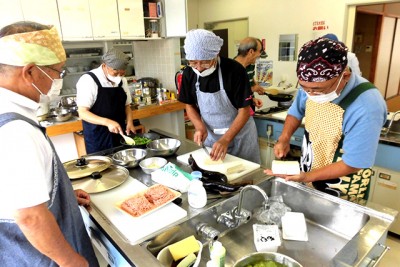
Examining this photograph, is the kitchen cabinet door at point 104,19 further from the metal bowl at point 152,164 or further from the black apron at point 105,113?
the metal bowl at point 152,164

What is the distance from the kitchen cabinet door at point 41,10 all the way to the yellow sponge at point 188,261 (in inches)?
114

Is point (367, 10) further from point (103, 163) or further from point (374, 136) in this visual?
point (103, 163)

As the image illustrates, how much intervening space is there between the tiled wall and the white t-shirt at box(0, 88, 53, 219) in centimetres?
336

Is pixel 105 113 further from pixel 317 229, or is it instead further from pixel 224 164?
pixel 317 229

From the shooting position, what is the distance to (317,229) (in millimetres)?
1222

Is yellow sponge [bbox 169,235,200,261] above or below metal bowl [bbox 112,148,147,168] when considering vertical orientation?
below

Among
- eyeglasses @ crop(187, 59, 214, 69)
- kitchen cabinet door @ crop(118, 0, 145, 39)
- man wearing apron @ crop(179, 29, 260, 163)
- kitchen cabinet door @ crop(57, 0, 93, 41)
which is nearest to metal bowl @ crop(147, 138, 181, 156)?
man wearing apron @ crop(179, 29, 260, 163)

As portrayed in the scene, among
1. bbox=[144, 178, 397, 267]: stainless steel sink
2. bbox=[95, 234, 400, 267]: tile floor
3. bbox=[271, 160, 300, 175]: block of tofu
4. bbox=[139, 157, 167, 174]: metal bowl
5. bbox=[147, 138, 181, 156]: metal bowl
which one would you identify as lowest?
bbox=[95, 234, 400, 267]: tile floor

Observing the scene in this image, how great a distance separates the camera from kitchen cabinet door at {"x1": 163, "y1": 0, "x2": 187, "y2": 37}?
12.3ft

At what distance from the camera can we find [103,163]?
5.27 feet

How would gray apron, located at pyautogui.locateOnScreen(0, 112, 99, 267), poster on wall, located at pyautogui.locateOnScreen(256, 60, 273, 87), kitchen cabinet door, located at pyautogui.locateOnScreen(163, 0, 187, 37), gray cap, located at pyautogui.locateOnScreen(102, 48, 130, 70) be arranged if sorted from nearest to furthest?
1. gray apron, located at pyautogui.locateOnScreen(0, 112, 99, 267)
2. gray cap, located at pyautogui.locateOnScreen(102, 48, 130, 70)
3. kitchen cabinet door, located at pyautogui.locateOnScreen(163, 0, 187, 37)
4. poster on wall, located at pyautogui.locateOnScreen(256, 60, 273, 87)

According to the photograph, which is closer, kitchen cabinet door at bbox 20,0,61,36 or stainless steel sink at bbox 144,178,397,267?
stainless steel sink at bbox 144,178,397,267

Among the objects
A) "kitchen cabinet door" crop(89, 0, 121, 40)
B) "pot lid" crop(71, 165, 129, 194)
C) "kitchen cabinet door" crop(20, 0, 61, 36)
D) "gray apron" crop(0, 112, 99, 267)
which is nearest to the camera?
"gray apron" crop(0, 112, 99, 267)

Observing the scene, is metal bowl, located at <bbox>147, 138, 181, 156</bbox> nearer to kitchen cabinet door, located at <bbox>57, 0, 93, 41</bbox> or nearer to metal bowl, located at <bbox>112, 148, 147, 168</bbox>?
metal bowl, located at <bbox>112, 148, 147, 168</bbox>
